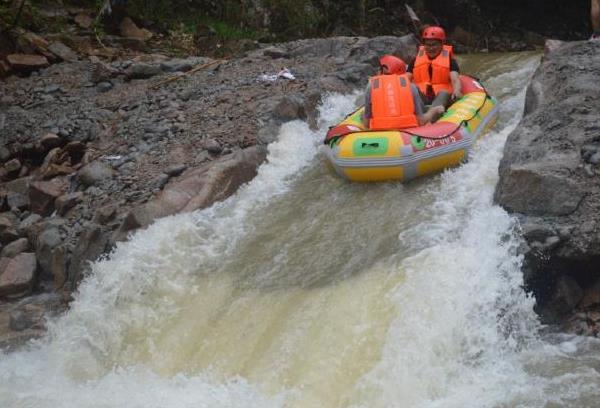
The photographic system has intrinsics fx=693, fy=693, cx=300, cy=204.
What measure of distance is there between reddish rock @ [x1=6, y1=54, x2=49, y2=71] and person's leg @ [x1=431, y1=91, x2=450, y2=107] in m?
5.89

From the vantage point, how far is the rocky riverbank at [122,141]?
244 inches

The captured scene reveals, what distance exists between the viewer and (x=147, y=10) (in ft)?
40.7

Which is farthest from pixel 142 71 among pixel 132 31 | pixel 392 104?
pixel 392 104

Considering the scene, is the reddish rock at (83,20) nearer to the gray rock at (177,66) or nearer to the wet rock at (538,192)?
the gray rock at (177,66)

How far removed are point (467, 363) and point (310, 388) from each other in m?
0.99

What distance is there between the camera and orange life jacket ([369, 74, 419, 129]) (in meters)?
6.66

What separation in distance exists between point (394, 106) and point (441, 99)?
0.82 m

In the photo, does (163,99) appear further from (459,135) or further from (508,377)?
(508,377)

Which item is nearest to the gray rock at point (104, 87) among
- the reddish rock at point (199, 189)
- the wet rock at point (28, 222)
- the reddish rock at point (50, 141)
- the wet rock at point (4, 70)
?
the wet rock at point (4, 70)

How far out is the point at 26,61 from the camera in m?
9.90

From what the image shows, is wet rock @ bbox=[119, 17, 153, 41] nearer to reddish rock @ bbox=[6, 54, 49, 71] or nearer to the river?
reddish rock @ bbox=[6, 54, 49, 71]

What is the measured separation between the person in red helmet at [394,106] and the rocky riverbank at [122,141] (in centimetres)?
123

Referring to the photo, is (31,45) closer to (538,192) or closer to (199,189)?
(199,189)

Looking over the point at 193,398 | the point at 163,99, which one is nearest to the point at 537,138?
the point at 193,398
